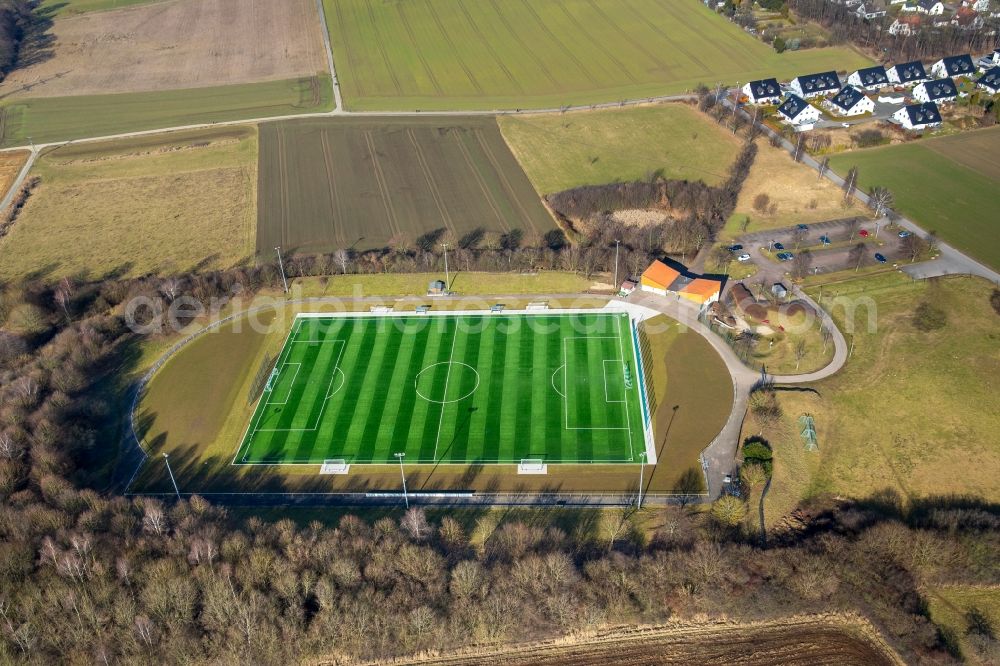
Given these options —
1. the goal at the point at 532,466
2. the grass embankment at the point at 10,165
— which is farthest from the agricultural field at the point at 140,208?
the goal at the point at 532,466

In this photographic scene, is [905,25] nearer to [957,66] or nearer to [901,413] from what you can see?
[957,66]

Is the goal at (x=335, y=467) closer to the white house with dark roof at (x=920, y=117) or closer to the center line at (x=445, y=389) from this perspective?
the center line at (x=445, y=389)

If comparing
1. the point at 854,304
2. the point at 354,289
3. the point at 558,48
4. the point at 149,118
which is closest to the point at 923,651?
the point at 854,304

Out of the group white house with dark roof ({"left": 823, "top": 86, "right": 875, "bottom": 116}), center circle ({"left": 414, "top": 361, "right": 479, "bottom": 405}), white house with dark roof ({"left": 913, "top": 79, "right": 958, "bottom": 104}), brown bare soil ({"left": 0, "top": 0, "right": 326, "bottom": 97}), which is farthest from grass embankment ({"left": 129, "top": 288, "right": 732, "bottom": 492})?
brown bare soil ({"left": 0, "top": 0, "right": 326, "bottom": 97})

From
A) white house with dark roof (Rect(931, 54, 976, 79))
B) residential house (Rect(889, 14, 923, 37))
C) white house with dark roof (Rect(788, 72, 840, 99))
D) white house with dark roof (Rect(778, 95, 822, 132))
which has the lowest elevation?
white house with dark roof (Rect(778, 95, 822, 132))

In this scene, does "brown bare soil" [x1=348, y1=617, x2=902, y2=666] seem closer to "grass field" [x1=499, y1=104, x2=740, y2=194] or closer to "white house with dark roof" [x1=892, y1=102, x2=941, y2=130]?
"grass field" [x1=499, y1=104, x2=740, y2=194]
